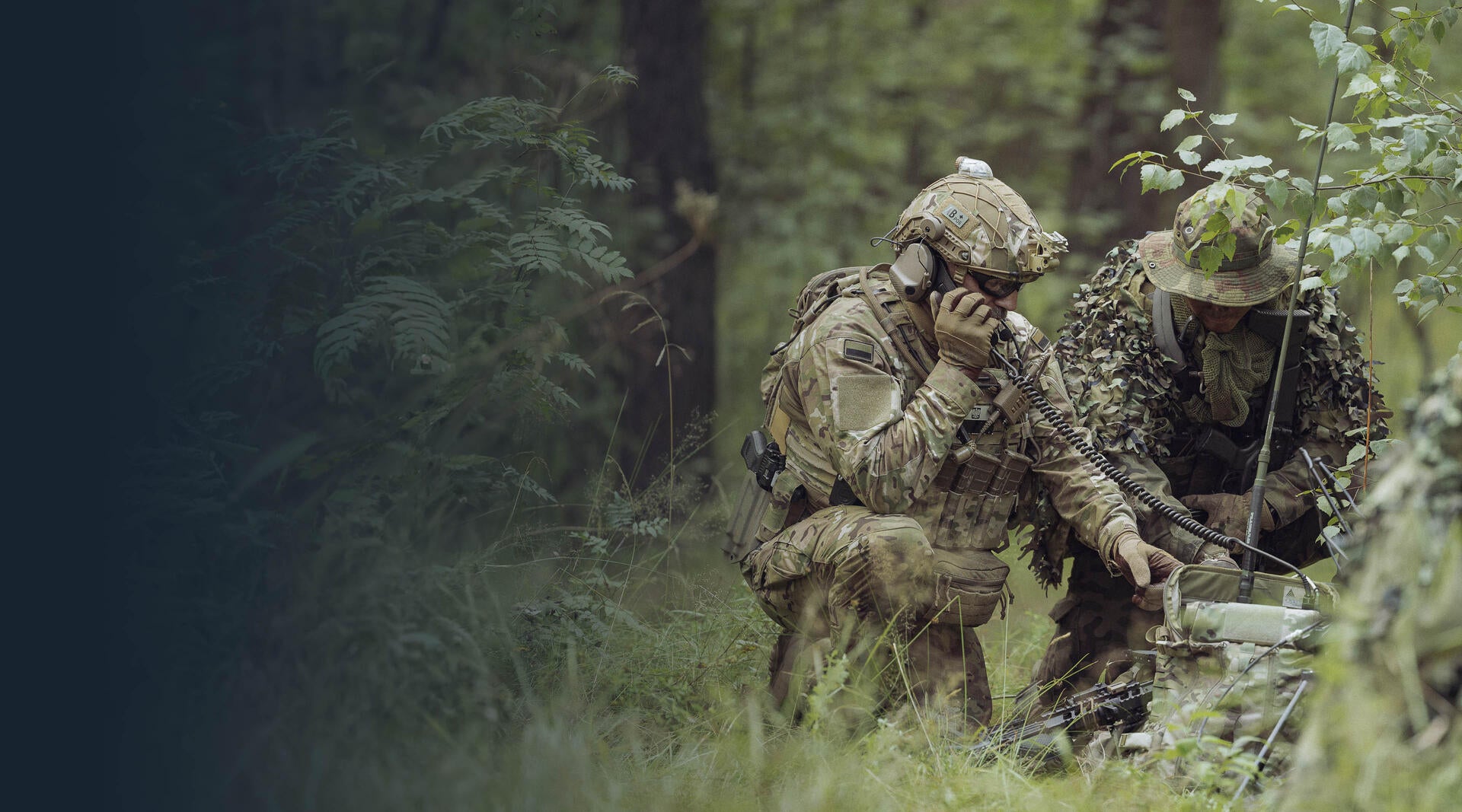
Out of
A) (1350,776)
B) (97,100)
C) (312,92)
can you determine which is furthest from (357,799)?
(312,92)

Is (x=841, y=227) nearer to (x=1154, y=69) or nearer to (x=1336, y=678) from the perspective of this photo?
(x=1154, y=69)

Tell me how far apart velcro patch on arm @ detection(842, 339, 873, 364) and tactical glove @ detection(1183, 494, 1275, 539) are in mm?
1458

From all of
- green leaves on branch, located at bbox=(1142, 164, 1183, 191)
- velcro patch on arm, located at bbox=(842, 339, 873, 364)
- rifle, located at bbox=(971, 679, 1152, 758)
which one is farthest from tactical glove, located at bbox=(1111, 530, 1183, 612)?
green leaves on branch, located at bbox=(1142, 164, 1183, 191)

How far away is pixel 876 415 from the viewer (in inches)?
157

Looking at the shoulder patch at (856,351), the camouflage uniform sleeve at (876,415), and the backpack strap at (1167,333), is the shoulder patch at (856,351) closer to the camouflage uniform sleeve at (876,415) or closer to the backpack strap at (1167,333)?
the camouflage uniform sleeve at (876,415)

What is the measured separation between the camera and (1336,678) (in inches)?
78.7

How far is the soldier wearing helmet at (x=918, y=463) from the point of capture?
3.93m

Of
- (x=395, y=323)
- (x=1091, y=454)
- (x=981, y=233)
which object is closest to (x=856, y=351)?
(x=981, y=233)

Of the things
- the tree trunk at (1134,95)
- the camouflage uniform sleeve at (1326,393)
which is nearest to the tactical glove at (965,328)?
the camouflage uniform sleeve at (1326,393)

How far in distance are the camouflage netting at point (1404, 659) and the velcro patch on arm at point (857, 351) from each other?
202 centimetres

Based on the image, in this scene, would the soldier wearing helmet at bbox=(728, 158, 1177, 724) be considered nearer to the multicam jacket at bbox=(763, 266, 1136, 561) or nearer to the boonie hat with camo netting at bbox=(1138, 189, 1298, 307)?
the multicam jacket at bbox=(763, 266, 1136, 561)

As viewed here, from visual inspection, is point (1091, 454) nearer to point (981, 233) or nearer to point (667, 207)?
point (981, 233)

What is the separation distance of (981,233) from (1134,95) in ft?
18.7

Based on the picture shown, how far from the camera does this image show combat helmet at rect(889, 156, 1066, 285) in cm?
402
